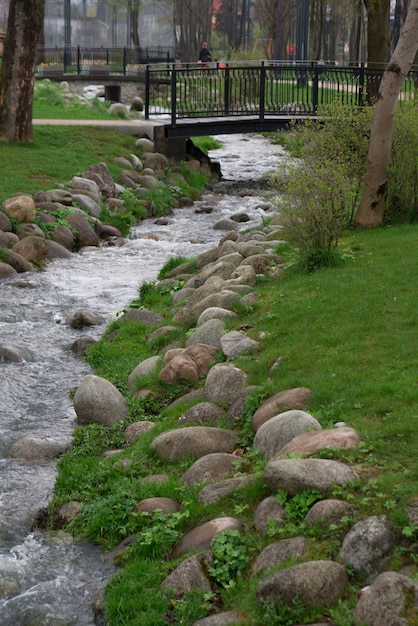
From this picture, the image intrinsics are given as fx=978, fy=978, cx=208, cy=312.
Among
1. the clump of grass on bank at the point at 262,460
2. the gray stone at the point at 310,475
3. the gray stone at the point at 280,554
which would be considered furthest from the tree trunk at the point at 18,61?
the gray stone at the point at 280,554

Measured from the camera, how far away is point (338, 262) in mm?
10250

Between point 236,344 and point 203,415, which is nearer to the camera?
point 203,415

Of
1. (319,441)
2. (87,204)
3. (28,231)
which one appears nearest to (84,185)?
(87,204)

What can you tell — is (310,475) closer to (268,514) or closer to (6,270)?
(268,514)

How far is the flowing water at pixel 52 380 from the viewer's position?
5586 mm

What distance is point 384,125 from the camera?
11672mm

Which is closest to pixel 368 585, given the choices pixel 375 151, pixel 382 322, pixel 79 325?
pixel 382 322

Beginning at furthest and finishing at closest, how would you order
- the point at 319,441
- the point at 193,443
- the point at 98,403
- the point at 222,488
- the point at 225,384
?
the point at 98,403
the point at 225,384
the point at 193,443
the point at 222,488
the point at 319,441

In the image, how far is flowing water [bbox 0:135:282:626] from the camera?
559 cm

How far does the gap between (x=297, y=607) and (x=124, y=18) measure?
228ft

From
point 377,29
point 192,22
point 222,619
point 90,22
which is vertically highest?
point 90,22

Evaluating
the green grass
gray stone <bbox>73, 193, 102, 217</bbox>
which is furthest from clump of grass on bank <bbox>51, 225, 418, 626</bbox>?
the green grass

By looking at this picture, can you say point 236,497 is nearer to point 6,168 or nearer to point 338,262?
point 338,262

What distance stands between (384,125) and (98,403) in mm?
5567
